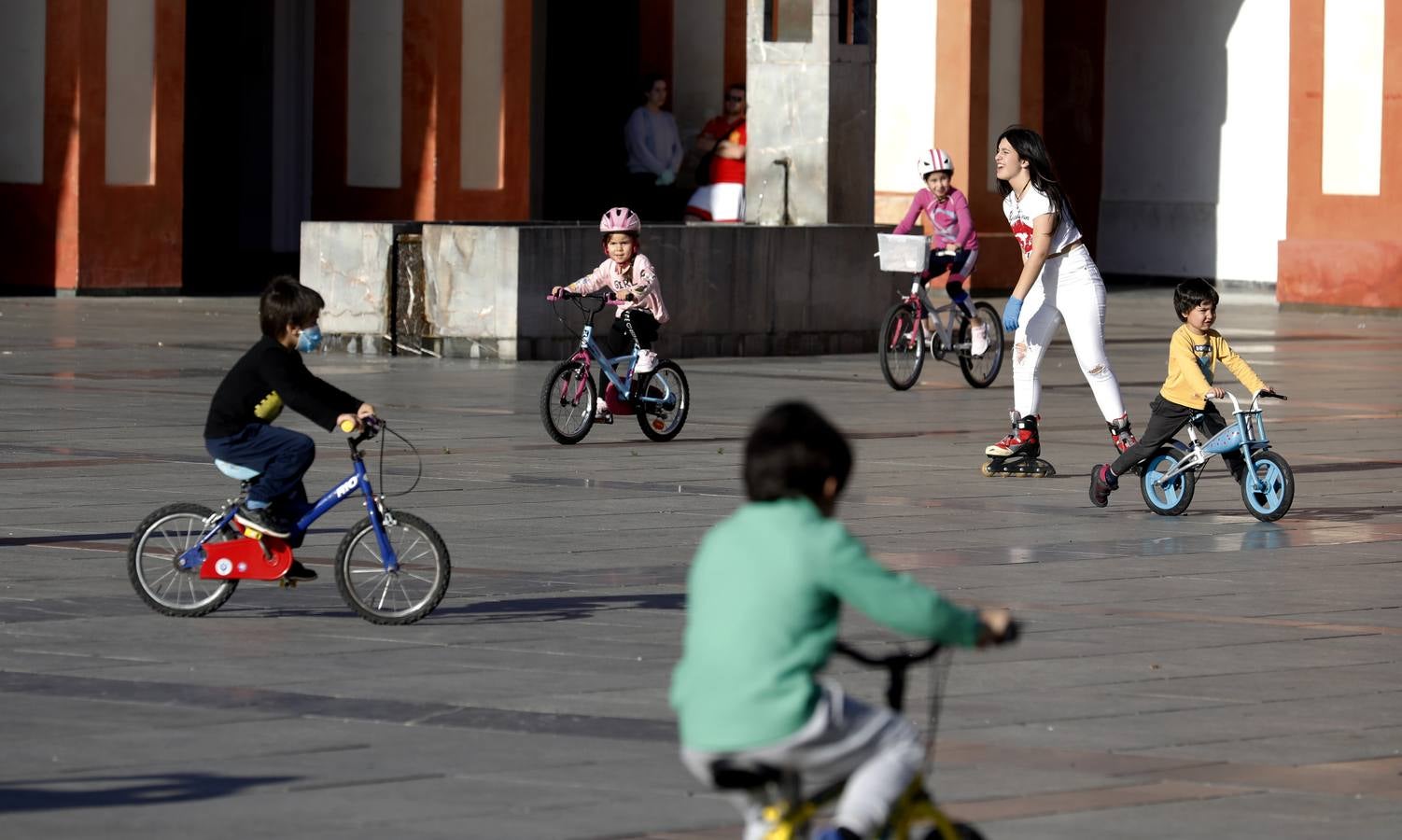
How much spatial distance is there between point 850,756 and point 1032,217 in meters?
10.1

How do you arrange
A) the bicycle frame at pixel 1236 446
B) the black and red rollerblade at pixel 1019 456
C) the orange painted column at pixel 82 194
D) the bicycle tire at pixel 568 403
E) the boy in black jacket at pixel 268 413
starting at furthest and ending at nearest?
1. the orange painted column at pixel 82 194
2. the bicycle tire at pixel 568 403
3. the black and red rollerblade at pixel 1019 456
4. the bicycle frame at pixel 1236 446
5. the boy in black jacket at pixel 268 413

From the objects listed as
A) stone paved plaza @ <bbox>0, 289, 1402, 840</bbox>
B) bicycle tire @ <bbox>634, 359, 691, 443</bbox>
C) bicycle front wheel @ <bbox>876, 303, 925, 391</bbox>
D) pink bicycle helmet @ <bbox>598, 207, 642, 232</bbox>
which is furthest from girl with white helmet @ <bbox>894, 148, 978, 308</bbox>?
bicycle tire @ <bbox>634, 359, 691, 443</bbox>

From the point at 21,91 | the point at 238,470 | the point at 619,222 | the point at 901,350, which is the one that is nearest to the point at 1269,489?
the point at 619,222

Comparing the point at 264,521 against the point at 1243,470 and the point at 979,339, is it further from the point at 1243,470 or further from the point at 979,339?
the point at 979,339

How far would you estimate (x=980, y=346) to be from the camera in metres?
20.9

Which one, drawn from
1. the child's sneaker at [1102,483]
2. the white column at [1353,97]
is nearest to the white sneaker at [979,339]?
the child's sneaker at [1102,483]

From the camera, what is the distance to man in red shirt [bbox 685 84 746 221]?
107 feet

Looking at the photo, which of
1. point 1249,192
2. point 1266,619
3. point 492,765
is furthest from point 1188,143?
point 492,765

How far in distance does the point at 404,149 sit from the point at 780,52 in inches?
363

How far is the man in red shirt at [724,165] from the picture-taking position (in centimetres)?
3266

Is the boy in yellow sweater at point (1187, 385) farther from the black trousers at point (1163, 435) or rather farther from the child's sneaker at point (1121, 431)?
the child's sneaker at point (1121, 431)

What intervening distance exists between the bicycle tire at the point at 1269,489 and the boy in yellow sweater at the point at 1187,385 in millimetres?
119

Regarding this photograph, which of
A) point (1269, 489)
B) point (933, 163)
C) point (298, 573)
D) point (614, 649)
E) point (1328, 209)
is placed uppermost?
point (1328, 209)

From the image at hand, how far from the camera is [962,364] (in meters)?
21.0
